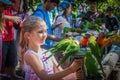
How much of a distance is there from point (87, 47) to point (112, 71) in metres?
0.62

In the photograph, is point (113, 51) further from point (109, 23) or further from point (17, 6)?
point (109, 23)

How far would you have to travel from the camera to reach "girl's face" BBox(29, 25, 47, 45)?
280cm

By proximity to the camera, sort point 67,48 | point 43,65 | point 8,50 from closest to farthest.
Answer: point 67,48 < point 43,65 < point 8,50

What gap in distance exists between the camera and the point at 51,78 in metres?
2.55

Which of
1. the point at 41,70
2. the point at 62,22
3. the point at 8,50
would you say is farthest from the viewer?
the point at 62,22

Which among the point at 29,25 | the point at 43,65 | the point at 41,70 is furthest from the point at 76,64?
the point at 29,25

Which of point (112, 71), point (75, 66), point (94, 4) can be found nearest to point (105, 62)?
point (112, 71)

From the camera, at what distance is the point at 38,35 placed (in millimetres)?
2809

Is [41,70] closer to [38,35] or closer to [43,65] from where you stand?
[43,65]

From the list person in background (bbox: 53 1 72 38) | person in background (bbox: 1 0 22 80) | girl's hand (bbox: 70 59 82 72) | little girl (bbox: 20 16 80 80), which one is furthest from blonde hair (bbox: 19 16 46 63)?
person in background (bbox: 53 1 72 38)

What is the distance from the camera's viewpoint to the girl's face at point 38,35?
2.80 m

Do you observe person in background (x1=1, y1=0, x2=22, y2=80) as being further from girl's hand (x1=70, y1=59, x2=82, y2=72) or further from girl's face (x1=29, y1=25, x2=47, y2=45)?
girl's hand (x1=70, y1=59, x2=82, y2=72)

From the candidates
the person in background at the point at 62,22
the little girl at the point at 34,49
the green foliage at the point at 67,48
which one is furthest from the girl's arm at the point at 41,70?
the person in background at the point at 62,22

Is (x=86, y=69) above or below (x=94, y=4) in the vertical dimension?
below
